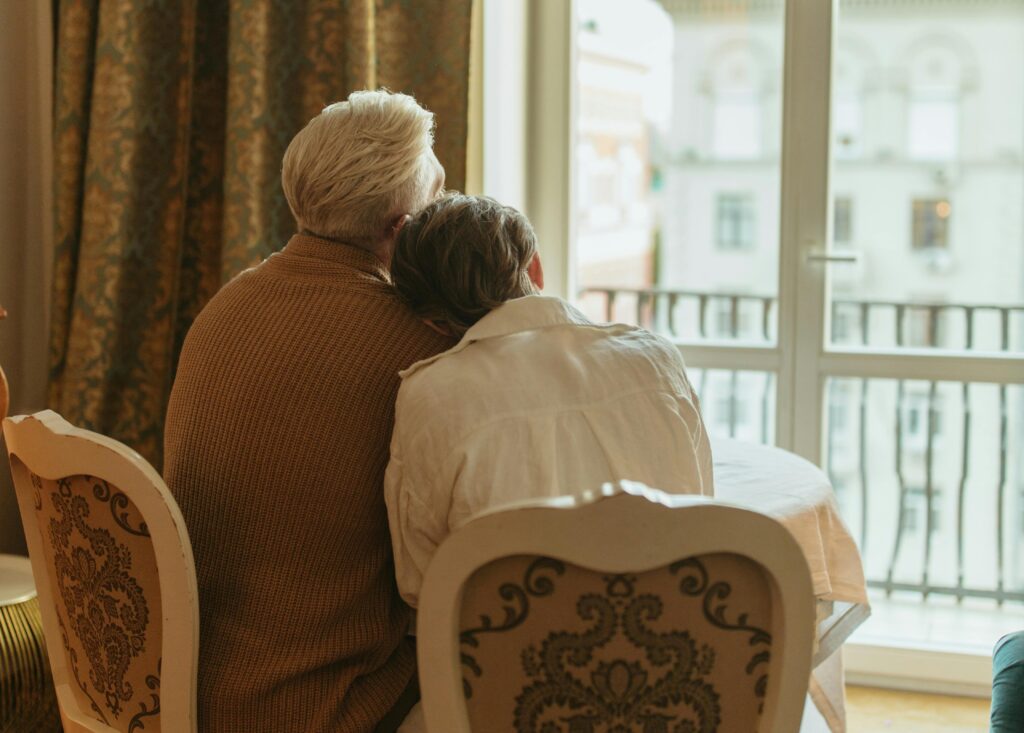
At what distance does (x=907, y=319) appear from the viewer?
282 cm

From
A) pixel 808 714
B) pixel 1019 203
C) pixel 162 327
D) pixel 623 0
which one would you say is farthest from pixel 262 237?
pixel 1019 203

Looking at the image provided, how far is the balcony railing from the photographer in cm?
288

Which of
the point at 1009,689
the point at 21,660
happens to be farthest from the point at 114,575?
the point at 1009,689

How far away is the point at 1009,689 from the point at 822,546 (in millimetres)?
325

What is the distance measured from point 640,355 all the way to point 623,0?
1.79 meters

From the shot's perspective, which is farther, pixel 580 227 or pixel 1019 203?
pixel 580 227

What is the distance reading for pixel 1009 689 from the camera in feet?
5.32

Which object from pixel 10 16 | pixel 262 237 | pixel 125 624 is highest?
pixel 10 16

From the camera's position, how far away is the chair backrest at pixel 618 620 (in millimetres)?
1065

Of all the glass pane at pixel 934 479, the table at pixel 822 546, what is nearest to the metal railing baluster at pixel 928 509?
the glass pane at pixel 934 479

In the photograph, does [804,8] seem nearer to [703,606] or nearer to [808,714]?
[808,714]

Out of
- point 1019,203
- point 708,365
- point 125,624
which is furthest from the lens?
point 708,365

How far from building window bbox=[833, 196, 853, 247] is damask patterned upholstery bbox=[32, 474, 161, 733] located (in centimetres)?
202

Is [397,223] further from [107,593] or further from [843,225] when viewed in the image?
[843,225]
